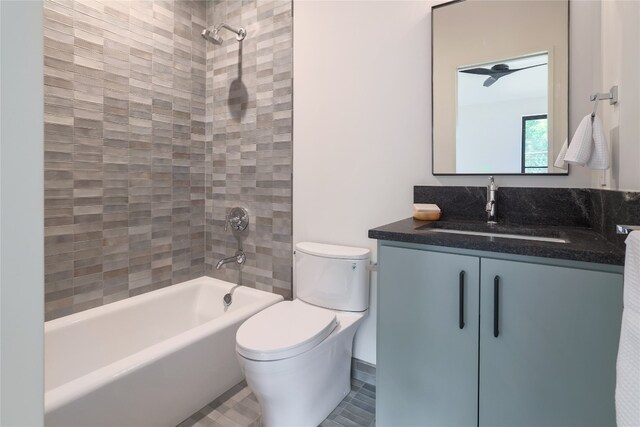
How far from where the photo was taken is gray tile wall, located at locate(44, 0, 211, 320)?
6.05 feet

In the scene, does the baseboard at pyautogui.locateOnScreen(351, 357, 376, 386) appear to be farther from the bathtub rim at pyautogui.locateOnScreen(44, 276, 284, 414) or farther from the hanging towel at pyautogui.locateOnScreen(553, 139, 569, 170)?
the hanging towel at pyautogui.locateOnScreen(553, 139, 569, 170)

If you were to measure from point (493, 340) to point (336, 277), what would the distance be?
88cm

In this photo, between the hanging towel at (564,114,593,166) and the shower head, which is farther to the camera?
the shower head

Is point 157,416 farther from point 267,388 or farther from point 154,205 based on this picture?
point 154,205

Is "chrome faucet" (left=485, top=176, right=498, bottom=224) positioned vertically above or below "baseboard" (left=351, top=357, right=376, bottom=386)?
above

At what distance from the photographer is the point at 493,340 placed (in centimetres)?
114


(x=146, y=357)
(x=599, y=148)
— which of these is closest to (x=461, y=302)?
(x=599, y=148)

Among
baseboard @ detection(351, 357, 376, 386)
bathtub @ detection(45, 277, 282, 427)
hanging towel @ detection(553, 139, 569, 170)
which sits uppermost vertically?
hanging towel @ detection(553, 139, 569, 170)

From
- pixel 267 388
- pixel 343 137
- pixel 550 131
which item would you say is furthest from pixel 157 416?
pixel 550 131

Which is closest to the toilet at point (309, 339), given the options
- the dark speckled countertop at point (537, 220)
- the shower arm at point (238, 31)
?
the dark speckled countertop at point (537, 220)

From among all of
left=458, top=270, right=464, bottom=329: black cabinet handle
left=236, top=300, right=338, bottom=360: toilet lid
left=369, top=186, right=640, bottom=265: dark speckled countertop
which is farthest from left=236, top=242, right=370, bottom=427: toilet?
left=458, top=270, right=464, bottom=329: black cabinet handle

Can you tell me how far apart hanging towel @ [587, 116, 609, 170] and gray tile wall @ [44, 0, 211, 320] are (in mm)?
2352

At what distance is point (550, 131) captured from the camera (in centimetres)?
149

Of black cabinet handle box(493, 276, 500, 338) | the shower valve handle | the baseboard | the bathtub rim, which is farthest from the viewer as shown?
the shower valve handle
